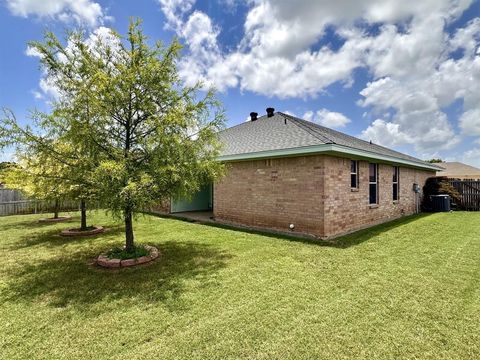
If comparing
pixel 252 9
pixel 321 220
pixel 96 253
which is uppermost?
pixel 252 9

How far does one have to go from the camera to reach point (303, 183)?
8.08m

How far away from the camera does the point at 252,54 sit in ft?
39.5

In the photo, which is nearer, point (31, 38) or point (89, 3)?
point (31, 38)

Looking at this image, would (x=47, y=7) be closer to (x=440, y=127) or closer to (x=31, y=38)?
(x=31, y=38)

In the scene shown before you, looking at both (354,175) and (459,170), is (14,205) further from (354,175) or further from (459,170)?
(459,170)

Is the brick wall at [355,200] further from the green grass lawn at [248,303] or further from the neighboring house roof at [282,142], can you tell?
the green grass lawn at [248,303]

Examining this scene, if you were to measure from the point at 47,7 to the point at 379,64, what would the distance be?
13.9m

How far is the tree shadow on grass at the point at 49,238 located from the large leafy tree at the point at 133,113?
3.35m

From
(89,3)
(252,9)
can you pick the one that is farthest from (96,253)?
(252,9)

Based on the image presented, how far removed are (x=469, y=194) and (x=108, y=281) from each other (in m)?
20.1

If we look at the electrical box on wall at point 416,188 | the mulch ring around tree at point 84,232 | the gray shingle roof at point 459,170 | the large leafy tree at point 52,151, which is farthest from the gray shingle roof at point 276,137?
the gray shingle roof at point 459,170

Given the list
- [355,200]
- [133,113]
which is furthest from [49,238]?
[355,200]

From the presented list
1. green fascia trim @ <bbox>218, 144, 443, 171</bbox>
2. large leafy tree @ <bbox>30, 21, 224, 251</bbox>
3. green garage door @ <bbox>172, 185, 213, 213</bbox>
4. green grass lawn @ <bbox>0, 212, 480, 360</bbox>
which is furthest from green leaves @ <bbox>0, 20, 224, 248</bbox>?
green garage door @ <bbox>172, 185, 213, 213</bbox>

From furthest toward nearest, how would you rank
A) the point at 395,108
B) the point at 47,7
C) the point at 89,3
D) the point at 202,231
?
1. the point at 395,108
2. the point at 202,231
3. the point at 89,3
4. the point at 47,7
